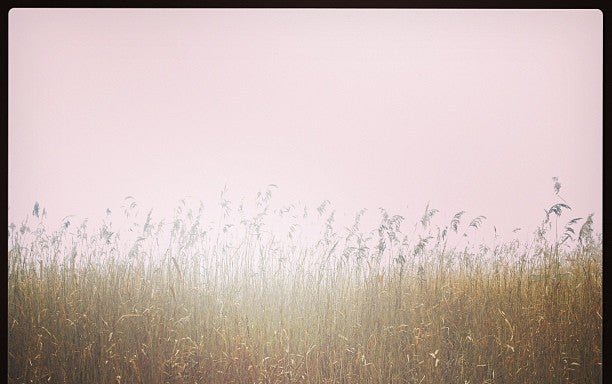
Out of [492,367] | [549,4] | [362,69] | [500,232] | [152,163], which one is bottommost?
[492,367]

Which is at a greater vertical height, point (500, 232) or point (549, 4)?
point (549, 4)

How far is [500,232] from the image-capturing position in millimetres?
2465

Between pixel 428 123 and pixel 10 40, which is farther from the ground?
pixel 10 40

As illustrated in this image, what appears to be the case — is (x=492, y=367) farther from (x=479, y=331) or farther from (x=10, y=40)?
(x=10, y=40)

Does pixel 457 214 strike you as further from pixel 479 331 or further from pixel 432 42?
pixel 432 42

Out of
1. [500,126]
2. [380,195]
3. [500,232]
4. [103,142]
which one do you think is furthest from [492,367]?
[103,142]

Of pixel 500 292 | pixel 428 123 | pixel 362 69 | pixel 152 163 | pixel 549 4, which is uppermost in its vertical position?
pixel 549 4

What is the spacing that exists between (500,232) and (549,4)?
0.97 meters

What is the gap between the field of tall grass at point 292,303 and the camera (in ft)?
8.02

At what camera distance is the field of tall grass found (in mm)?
2445

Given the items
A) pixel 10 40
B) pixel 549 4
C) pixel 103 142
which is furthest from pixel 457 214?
pixel 10 40

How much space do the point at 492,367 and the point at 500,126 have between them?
100cm

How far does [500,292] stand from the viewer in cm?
250

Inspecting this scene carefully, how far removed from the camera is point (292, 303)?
247 cm
